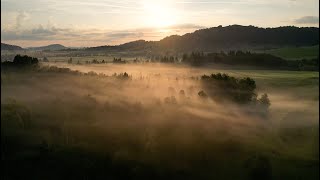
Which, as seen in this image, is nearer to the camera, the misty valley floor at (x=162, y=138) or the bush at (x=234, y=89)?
the misty valley floor at (x=162, y=138)

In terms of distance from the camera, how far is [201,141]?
167m

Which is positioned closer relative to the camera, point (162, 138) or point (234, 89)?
point (162, 138)

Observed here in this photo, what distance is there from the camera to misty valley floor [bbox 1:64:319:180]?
424ft

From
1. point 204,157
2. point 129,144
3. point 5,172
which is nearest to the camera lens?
point 5,172

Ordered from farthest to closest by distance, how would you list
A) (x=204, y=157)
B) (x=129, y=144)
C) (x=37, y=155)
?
(x=129, y=144) < (x=204, y=157) < (x=37, y=155)

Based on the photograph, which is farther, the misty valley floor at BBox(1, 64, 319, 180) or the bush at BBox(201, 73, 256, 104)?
the bush at BBox(201, 73, 256, 104)

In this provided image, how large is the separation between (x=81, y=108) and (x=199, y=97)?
2033 inches

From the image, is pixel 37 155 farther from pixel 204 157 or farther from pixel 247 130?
pixel 247 130

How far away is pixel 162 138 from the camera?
6634 inches

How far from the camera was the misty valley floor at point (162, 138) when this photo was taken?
12925 cm

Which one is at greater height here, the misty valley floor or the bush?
the bush

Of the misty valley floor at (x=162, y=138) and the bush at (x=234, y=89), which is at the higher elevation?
→ the bush at (x=234, y=89)

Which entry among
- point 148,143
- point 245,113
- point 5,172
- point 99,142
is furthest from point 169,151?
point 5,172

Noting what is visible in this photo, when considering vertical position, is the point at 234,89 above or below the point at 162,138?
above
